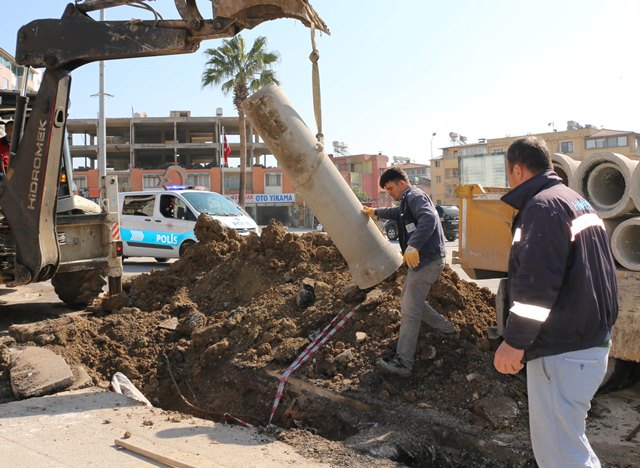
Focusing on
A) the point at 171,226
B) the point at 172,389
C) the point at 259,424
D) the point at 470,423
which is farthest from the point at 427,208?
the point at 171,226

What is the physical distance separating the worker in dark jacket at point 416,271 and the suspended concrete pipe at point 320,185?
1.11ft

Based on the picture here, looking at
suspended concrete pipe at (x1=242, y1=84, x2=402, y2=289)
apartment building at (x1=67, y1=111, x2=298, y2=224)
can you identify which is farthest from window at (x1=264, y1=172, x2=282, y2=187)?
suspended concrete pipe at (x1=242, y1=84, x2=402, y2=289)

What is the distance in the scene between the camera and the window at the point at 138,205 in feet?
47.2

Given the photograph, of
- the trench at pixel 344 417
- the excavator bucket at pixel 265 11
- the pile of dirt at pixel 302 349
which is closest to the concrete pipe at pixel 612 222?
the pile of dirt at pixel 302 349

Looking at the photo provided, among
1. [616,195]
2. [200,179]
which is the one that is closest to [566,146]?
[200,179]

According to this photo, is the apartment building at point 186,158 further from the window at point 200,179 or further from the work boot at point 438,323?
the work boot at point 438,323

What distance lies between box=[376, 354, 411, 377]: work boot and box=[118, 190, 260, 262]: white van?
346 inches

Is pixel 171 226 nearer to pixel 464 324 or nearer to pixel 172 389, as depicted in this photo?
pixel 172 389

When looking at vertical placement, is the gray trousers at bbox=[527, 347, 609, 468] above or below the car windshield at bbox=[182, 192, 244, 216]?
below

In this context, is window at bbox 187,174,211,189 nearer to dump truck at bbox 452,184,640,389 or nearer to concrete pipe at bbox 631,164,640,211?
dump truck at bbox 452,184,640,389

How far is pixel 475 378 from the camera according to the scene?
4844 millimetres

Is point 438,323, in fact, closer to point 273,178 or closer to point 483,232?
point 483,232

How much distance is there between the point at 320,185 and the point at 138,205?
10258 mm

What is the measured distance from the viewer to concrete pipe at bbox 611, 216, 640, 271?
15.1 feet
